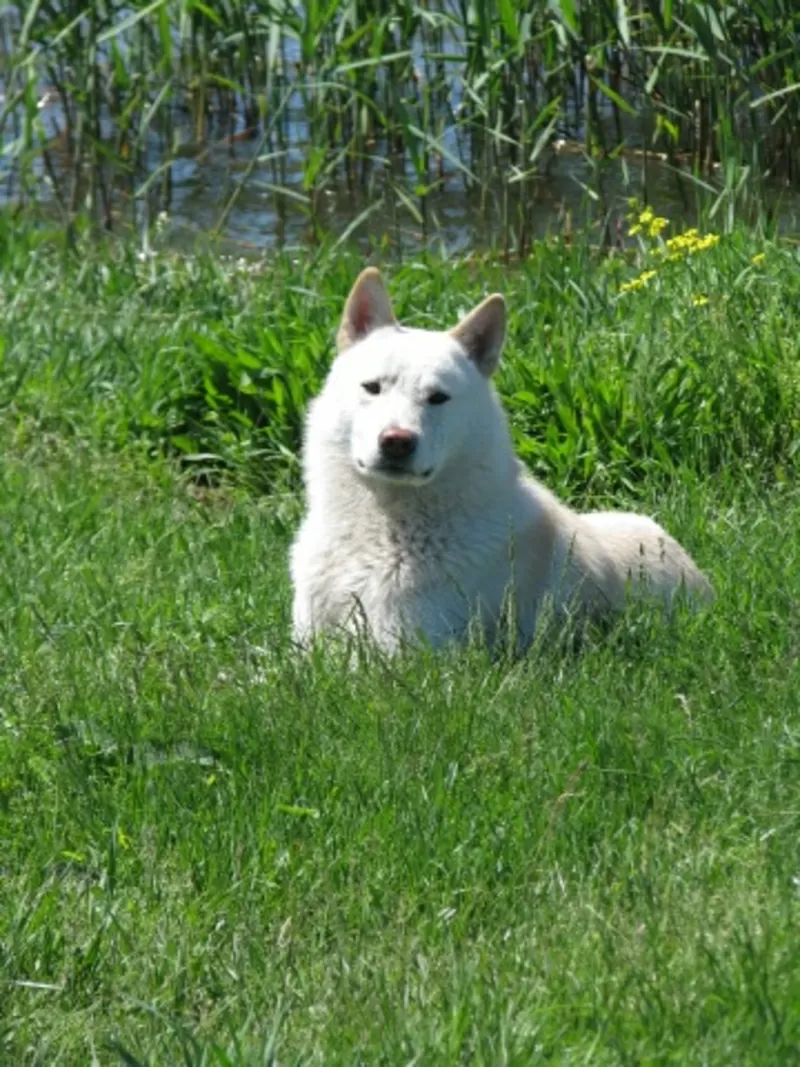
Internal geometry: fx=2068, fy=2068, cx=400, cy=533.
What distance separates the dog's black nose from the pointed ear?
500 millimetres

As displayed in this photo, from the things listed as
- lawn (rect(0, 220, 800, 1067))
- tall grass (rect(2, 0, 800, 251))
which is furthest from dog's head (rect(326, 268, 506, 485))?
tall grass (rect(2, 0, 800, 251))

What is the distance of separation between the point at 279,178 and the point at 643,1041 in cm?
775

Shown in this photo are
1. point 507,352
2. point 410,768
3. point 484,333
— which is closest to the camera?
point 410,768

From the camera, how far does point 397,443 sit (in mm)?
4914

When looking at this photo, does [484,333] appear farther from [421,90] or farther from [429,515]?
[421,90]

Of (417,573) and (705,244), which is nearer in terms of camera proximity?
(417,573)

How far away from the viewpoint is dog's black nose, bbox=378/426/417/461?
4.92 meters

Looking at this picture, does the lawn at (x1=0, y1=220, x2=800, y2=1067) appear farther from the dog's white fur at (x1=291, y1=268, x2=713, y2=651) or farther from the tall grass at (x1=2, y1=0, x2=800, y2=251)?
the tall grass at (x1=2, y1=0, x2=800, y2=251)

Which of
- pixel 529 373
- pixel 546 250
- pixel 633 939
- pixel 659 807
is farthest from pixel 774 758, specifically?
pixel 546 250

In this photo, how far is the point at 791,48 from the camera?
8273 millimetres

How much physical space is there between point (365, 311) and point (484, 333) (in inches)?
12.5

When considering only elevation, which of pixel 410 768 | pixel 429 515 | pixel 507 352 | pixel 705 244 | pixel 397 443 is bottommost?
pixel 507 352

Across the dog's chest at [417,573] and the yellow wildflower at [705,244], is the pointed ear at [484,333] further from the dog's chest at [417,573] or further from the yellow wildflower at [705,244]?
the yellow wildflower at [705,244]

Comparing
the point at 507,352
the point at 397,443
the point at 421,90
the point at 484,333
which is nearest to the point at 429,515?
the point at 397,443
